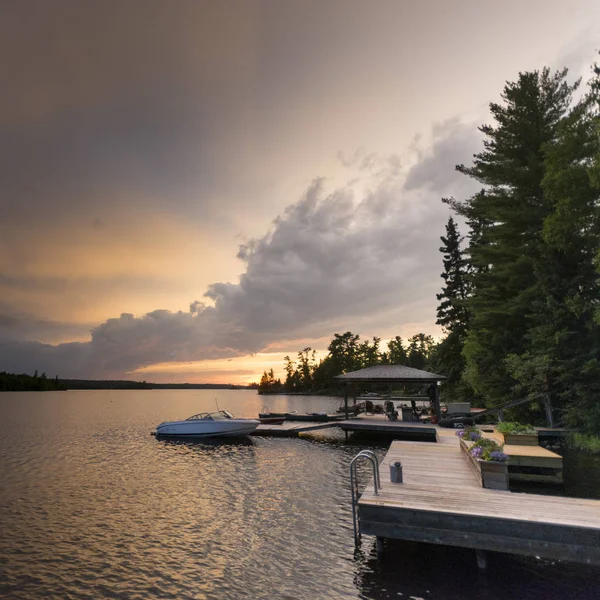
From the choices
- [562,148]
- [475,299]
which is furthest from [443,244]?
[562,148]

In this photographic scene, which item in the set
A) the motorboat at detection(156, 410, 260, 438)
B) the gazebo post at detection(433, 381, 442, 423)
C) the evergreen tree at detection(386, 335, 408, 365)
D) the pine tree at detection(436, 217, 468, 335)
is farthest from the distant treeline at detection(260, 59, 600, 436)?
the evergreen tree at detection(386, 335, 408, 365)

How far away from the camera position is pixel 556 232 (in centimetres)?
2153

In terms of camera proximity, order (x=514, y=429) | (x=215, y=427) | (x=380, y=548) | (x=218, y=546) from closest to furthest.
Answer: (x=380, y=548), (x=218, y=546), (x=514, y=429), (x=215, y=427)

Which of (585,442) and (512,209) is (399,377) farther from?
(512,209)

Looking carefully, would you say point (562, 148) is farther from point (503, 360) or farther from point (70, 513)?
point (70, 513)

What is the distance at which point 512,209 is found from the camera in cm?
2669

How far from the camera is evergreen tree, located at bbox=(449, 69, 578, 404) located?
2558 centimetres

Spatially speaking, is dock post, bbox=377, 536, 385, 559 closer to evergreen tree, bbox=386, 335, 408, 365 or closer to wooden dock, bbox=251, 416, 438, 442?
wooden dock, bbox=251, 416, 438, 442

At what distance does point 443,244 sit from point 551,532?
50488 mm

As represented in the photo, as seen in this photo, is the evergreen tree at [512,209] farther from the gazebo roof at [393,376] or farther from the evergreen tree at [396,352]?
the evergreen tree at [396,352]

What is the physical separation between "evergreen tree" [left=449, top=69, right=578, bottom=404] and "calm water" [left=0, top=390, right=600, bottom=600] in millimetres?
16090

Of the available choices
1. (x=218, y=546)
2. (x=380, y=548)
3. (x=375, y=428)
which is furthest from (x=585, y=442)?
(x=218, y=546)

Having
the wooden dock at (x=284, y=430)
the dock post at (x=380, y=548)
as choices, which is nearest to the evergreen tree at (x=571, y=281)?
the wooden dock at (x=284, y=430)

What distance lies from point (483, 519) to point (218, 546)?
7149 mm
